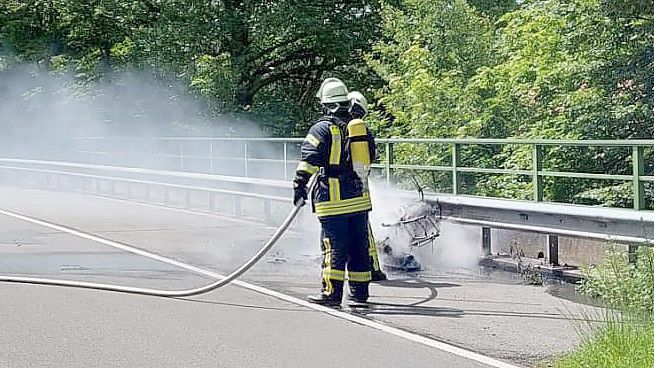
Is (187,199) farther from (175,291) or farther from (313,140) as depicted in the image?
(313,140)

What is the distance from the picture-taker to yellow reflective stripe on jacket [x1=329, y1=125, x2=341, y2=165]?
9.05 metres

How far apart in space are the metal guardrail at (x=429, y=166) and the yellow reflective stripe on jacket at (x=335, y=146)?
262cm

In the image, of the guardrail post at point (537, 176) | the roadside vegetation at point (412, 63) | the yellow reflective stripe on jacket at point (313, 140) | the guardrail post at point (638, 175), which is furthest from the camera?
the roadside vegetation at point (412, 63)

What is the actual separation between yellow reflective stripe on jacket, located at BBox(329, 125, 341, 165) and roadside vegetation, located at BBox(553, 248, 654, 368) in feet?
7.95

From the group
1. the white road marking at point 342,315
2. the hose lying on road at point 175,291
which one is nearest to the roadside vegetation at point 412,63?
the white road marking at point 342,315

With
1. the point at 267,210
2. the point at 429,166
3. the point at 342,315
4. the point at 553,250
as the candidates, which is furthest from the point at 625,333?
the point at 267,210

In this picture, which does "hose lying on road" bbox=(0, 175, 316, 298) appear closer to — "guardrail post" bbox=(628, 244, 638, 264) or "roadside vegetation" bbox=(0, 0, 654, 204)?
"guardrail post" bbox=(628, 244, 638, 264)

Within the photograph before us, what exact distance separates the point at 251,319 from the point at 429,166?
20.5 ft

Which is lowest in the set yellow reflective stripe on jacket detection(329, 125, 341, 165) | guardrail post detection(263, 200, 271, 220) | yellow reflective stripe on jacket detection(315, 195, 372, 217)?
guardrail post detection(263, 200, 271, 220)

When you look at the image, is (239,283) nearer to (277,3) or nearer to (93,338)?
(93,338)

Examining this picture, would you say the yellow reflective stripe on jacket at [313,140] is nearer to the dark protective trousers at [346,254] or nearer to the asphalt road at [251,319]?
the dark protective trousers at [346,254]

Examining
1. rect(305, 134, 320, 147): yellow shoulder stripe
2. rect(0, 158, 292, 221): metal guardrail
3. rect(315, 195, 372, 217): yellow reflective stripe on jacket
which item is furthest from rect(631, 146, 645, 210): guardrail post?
rect(0, 158, 292, 221): metal guardrail

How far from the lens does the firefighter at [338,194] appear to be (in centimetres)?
903

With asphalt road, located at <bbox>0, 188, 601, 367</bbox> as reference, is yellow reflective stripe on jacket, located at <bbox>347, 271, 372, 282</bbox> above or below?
above
